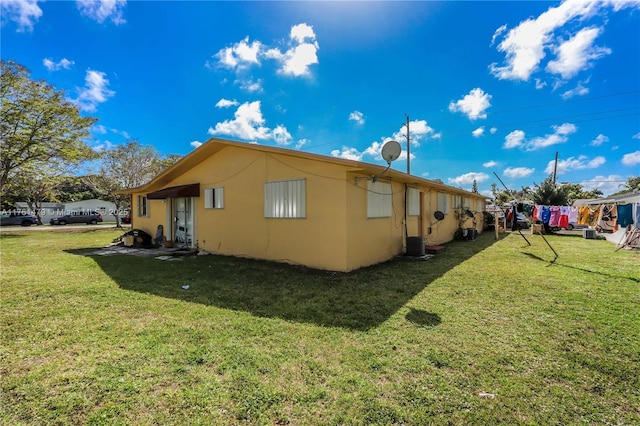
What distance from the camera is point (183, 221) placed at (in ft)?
39.7

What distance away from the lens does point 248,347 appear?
3.34 metres

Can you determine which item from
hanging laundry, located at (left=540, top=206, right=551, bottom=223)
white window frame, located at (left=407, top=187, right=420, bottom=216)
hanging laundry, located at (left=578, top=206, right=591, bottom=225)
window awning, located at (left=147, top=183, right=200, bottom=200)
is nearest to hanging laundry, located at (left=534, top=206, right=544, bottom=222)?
hanging laundry, located at (left=540, top=206, right=551, bottom=223)

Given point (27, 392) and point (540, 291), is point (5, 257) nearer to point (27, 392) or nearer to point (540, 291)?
point (27, 392)

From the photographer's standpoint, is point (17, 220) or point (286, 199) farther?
point (17, 220)

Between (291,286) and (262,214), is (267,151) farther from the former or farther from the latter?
(291,286)

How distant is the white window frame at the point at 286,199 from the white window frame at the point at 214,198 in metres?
2.46

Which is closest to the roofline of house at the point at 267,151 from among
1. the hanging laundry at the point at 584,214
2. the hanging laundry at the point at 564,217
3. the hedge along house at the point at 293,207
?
the hedge along house at the point at 293,207

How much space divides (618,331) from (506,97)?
16680 mm

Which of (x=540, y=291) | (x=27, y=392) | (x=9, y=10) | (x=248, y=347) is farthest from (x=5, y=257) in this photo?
(x=540, y=291)

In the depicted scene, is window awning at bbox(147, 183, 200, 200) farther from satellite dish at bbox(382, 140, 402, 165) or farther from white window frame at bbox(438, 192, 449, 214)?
white window frame at bbox(438, 192, 449, 214)

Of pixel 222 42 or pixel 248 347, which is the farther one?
pixel 222 42

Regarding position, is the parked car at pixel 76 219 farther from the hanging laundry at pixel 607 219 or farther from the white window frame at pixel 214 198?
the hanging laundry at pixel 607 219

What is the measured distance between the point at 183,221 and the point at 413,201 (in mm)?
9458

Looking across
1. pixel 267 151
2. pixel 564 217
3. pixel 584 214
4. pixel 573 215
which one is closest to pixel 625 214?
pixel 584 214
